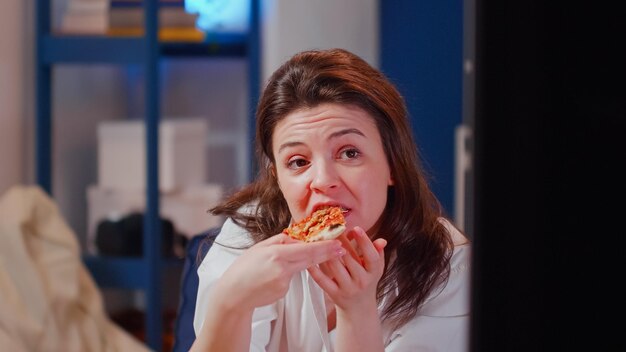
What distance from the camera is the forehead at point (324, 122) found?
0.62 meters

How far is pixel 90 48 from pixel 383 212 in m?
1.66

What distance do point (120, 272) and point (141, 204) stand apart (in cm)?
19

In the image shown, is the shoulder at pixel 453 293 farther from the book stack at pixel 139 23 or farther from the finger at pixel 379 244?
the book stack at pixel 139 23

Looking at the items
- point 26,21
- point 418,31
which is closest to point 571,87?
point 418,31

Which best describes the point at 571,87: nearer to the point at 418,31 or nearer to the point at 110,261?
the point at 418,31

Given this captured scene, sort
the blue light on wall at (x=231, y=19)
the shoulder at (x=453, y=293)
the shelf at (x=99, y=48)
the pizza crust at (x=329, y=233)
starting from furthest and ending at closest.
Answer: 1. the shelf at (x=99, y=48)
2. the blue light on wall at (x=231, y=19)
3. the shoulder at (x=453, y=293)
4. the pizza crust at (x=329, y=233)

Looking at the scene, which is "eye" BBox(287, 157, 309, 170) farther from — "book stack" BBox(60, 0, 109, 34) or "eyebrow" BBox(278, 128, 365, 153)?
"book stack" BBox(60, 0, 109, 34)

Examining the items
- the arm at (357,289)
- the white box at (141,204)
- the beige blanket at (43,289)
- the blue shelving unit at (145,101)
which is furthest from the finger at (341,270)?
the white box at (141,204)

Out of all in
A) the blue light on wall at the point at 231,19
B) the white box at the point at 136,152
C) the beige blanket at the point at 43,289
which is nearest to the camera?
the beige blanket at the point at 43,289

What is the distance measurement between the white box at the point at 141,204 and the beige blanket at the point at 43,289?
38 centimetres

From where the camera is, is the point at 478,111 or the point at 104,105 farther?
the point at 104,105

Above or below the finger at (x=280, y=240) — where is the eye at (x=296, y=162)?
above

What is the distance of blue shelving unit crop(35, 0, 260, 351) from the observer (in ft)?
7.23

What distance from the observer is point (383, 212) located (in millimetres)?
675
